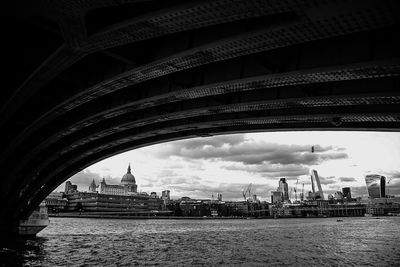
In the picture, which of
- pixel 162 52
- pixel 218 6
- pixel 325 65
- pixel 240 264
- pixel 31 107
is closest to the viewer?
pixel 218 6

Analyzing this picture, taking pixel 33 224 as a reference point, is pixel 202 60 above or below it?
above

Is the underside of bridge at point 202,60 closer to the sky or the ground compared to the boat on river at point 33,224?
closer to the sky

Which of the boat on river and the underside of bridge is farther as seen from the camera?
the boat on river

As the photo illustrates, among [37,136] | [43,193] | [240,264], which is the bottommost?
[240,264]

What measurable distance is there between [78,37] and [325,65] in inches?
326

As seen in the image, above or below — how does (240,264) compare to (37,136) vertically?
below

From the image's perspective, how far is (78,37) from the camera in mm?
8859

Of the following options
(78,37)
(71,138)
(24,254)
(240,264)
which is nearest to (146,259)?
(240,264)

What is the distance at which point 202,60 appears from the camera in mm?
10852

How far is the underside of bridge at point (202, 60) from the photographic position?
757 centimetres

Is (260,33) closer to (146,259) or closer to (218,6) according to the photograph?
(218,6)

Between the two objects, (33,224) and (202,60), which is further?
(33,224)

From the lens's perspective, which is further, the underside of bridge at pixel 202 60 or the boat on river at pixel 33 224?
the boat on river at pixel 33 224

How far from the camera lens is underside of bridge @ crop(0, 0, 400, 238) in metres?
7.57
